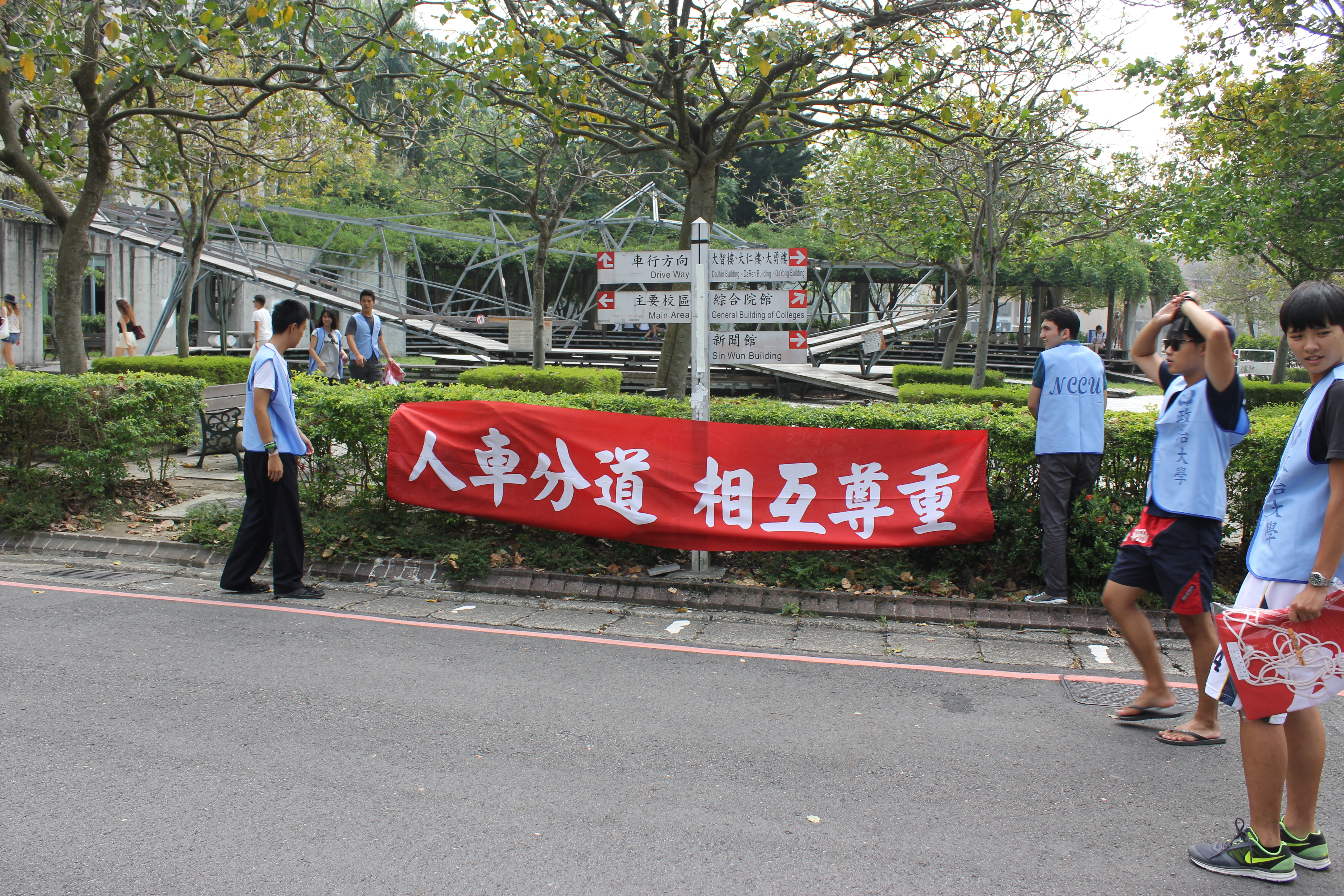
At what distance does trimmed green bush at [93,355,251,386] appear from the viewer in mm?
14570

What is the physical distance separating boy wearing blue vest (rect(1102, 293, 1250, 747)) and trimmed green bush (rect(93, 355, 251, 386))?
13.4 meters

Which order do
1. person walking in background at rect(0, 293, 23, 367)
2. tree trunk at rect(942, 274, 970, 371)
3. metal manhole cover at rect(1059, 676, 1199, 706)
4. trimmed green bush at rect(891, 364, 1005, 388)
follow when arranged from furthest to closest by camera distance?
1. tree trunk at rect(942, 274, 970, 371)
2. trimmed green bush at rect(891, 364, 1005, 388)
3. person walking in background at rect(0, 293, 23, 367)
4. metal manhole cover at rect(1059, 676, 1199, 706)

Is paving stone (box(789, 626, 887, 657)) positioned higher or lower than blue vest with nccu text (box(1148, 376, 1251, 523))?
lower

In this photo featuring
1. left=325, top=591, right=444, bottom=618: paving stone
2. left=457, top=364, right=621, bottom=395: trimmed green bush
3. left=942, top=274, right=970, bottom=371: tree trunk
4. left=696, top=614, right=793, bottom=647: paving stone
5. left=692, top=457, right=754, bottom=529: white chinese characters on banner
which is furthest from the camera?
left=942, top=274, right=970, bottom=371: tree trunk

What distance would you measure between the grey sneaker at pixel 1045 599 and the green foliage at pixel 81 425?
7720mm

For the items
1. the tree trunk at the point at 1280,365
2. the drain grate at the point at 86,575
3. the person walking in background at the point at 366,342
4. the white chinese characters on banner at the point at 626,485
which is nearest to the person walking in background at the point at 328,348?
the person walking in background at the point at 366,342

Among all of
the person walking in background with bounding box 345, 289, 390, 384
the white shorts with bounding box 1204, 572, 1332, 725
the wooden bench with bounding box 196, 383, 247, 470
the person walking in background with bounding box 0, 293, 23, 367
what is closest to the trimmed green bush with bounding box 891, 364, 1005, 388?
the person walking in background with bounding box 345, 289, 390, 384

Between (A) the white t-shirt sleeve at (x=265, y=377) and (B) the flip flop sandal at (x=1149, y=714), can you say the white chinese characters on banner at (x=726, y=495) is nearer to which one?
(B) the flip flop sandal at (x=1149, y=714)

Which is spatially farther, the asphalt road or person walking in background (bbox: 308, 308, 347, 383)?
person walking in background (bbox: 308, 308, 347, 383)

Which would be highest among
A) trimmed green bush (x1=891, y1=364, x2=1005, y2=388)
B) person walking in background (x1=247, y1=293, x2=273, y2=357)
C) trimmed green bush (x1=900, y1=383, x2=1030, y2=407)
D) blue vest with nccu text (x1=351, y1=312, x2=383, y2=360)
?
person walking in background (x1=247, y1=293, x2=273, y2=357)

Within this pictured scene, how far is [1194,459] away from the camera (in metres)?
4.25

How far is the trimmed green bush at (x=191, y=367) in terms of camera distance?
47.8 ft

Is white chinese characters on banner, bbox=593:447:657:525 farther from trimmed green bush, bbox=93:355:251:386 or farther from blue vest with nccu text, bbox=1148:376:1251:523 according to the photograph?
trimmed green bush, bbox=93:355:251:386

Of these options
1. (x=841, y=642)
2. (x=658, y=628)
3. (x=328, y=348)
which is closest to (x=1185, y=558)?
(x=841, y=642)
